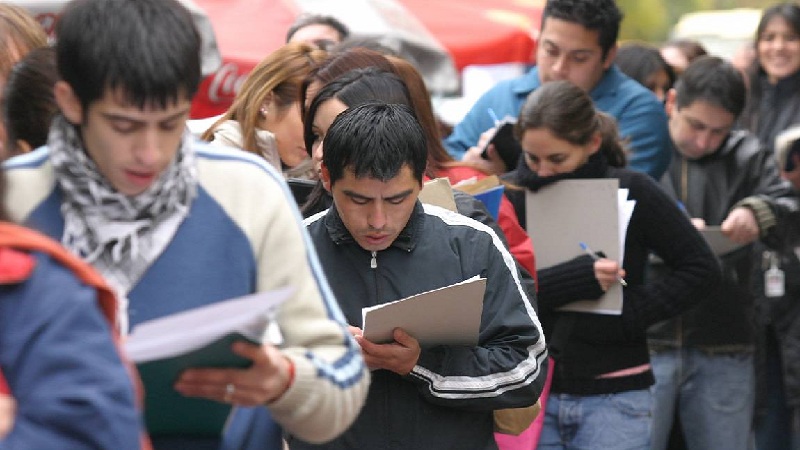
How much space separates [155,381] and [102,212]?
33cm

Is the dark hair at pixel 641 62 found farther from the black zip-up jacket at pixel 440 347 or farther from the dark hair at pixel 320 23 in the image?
the black zip-up jacket at pixel 440 347

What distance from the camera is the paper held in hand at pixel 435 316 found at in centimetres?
322

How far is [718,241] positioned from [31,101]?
11.8 ft

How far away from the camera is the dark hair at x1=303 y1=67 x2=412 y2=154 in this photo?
405 cm

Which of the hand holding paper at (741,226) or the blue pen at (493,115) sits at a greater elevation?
the blue pen at (493,115)

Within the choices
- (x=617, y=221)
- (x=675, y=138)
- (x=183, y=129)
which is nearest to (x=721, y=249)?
(x=675, y=138)

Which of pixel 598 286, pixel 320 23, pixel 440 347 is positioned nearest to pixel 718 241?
pixel 598 286

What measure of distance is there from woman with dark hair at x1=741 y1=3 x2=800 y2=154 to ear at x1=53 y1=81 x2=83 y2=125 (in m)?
5.64

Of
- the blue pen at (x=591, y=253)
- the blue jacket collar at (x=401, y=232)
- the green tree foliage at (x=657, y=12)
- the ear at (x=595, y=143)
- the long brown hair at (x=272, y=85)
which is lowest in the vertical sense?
the green tree foliage at (x=657, y=12)

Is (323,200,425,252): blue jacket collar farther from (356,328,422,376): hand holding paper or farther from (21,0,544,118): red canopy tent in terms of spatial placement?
(21,0,544,118): red canopy tent

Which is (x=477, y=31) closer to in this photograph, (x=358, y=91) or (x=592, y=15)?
(x=592, y=15)

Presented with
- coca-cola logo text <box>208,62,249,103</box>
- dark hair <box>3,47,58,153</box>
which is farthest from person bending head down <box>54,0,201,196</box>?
coca-cola logo text <box>208,62,249,103</box>

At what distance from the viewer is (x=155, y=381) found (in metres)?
2.33

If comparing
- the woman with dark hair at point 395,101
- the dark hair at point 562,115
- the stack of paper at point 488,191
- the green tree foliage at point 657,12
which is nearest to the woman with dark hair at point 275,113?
the woman with dark hair at point 395,101
